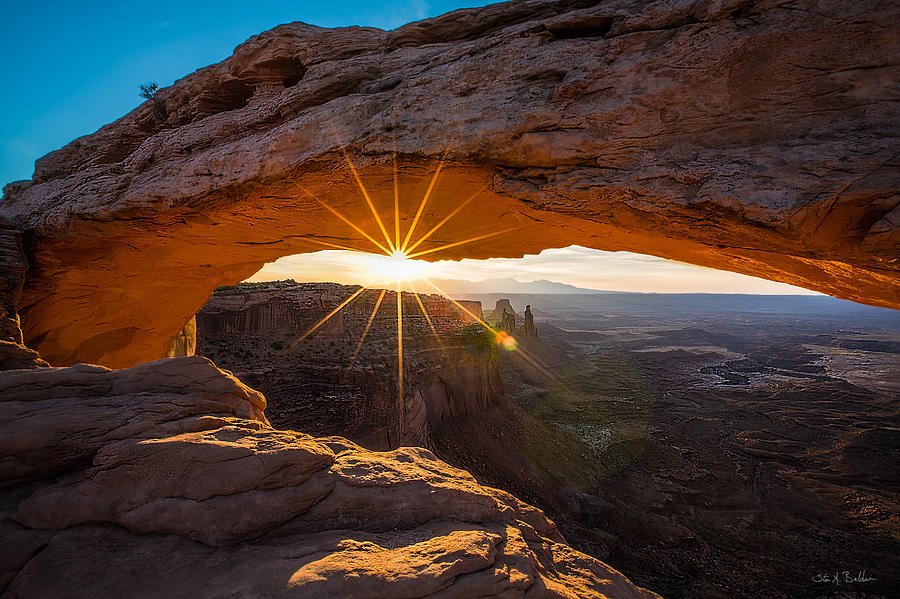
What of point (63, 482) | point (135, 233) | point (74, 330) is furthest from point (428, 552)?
point (74, 330)

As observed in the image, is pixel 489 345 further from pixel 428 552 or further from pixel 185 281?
pixel 428 552

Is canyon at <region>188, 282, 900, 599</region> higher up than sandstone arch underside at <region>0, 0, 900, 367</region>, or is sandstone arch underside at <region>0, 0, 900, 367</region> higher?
sandstone arch underside at <region>0, 0, 900, 367</region>

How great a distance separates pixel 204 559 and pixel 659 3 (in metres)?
7.56

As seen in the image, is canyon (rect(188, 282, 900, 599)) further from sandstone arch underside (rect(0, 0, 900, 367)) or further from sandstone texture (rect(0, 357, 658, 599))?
sandstone texture (rect(0, 357, 658, 599))

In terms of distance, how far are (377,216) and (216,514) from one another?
5495 mm

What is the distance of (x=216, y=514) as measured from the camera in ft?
9.41

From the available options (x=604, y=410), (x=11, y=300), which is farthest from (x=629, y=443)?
(x=11, y=300)

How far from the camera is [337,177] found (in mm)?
5785

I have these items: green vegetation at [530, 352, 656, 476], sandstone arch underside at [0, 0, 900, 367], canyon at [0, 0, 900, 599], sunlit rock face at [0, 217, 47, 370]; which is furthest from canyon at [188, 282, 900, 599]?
sandstone arch underside at [0, 0, 900, 367]

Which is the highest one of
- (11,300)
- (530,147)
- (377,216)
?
(530,147)

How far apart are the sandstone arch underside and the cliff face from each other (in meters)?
8.36

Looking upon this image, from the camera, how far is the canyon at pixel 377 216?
9.25ft

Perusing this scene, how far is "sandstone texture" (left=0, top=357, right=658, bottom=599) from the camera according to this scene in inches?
95.0
